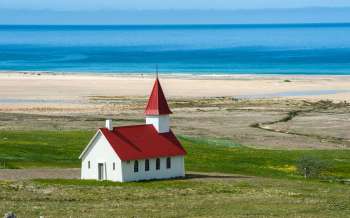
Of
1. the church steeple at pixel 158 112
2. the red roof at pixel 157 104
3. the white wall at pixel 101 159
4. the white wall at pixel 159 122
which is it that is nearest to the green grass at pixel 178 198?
the white wall at pixel 101 159

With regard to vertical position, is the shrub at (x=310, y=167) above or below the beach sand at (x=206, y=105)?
below

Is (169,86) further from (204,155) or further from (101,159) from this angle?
(101,159)

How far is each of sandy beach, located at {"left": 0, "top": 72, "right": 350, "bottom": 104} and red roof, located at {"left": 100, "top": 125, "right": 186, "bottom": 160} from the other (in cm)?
6289

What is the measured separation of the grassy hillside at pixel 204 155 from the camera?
2640 inches

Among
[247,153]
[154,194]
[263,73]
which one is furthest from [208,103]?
[154,194]

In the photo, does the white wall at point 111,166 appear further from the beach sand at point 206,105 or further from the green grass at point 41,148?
the beach sand at point 206,105

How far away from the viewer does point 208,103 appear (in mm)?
123062

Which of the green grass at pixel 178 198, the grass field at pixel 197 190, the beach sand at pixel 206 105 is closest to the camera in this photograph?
the green grass at pixel 178 198

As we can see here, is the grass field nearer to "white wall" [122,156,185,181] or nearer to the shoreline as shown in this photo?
"white wall" [122,156,185,181]

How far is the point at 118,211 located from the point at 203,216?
13.7 ft

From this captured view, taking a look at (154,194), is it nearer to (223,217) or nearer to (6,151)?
(223,217)

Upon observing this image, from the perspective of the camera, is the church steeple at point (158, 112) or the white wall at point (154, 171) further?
the church steeple at point (158, 112)

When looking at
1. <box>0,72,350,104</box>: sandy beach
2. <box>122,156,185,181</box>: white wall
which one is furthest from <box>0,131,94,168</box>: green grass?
<box>0,72,350,104</box>: sandy beach

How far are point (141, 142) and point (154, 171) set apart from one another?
6.31 feet
